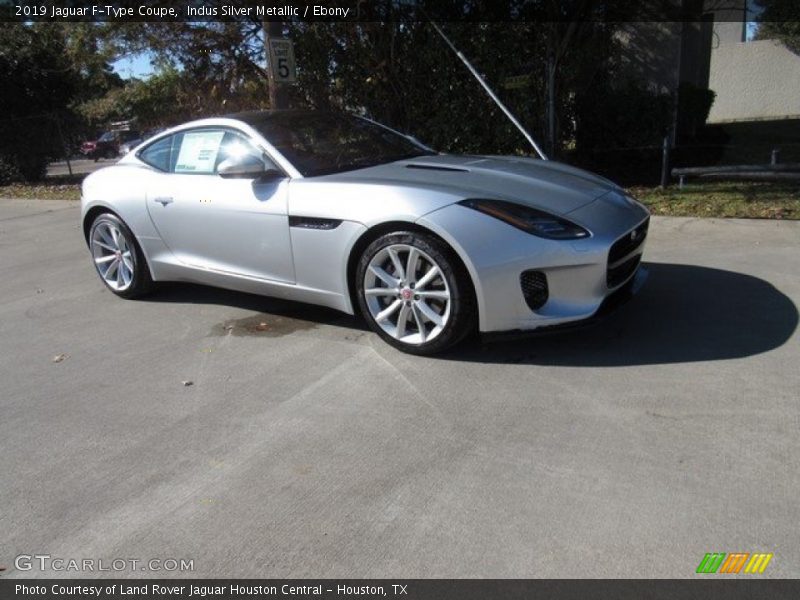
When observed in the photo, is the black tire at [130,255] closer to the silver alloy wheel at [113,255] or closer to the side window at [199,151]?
the silver alloy wheel at [113,255]

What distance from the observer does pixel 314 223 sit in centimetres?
428

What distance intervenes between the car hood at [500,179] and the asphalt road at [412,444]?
85 centimetres

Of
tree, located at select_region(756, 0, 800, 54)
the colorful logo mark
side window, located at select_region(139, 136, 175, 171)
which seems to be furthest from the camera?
tree, located at select_region(756, 0, 800, 54)

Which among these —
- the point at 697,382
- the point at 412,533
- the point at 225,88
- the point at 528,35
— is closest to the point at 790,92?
the point at 528,35

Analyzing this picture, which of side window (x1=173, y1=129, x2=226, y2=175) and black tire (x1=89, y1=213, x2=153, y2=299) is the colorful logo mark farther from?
black tire (x1=89, y1=213, x2=153, y2=299)

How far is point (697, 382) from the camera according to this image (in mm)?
3566

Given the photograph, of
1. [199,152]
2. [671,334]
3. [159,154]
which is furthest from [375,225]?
[159,154]

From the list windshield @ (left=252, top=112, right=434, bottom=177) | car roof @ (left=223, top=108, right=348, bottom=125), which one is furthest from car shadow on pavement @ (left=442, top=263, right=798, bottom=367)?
car roof @ (left=223, top=108, right=348, bottom=125)

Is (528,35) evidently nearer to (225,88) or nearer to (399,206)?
(225,88)

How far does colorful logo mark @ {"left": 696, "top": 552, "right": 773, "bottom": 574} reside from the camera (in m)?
2.28

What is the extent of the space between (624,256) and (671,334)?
0.60 metres

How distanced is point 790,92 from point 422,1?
18112 millimetres

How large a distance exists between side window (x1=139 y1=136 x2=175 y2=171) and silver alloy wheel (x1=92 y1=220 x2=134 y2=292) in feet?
2.07

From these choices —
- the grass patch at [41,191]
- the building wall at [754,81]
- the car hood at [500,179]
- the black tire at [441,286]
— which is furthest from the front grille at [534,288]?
the building wall at [754,81]
